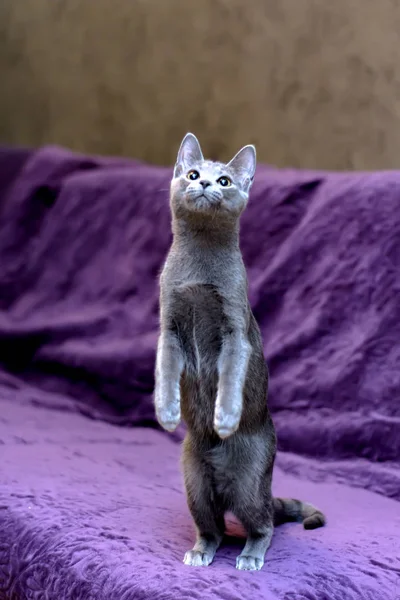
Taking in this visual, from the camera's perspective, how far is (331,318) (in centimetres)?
186

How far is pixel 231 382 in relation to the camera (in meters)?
1.10

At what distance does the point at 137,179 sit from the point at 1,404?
71 cm

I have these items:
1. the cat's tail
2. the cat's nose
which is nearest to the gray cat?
the cat's nose

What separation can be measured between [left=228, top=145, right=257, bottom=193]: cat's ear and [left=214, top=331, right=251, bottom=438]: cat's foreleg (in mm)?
245

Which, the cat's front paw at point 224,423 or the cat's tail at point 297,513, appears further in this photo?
the cat's tail at point 297,513

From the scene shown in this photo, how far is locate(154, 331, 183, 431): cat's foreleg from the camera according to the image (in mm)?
1093

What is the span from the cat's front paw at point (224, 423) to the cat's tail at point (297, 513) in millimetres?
323

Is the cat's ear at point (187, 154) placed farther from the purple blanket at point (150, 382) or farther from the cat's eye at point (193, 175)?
the purple blanket at point (150, 382)

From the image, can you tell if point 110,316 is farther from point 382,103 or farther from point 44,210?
point 382,103

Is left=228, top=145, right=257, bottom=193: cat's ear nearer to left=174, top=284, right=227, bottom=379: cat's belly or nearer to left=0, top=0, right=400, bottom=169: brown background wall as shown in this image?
left=174, top=284, right=227, bottom=379: cat's belly

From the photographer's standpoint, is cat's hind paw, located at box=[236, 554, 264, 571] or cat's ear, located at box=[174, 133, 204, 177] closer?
cat's hind paw, located at box=[236, 554, 264, 571]

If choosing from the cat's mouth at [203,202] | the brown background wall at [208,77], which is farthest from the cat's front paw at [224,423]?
the brown background wall at [208,77]

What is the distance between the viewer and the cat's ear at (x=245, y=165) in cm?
125

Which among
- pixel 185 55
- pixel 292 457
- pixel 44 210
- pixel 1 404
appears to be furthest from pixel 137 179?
A: pixel 292 457
